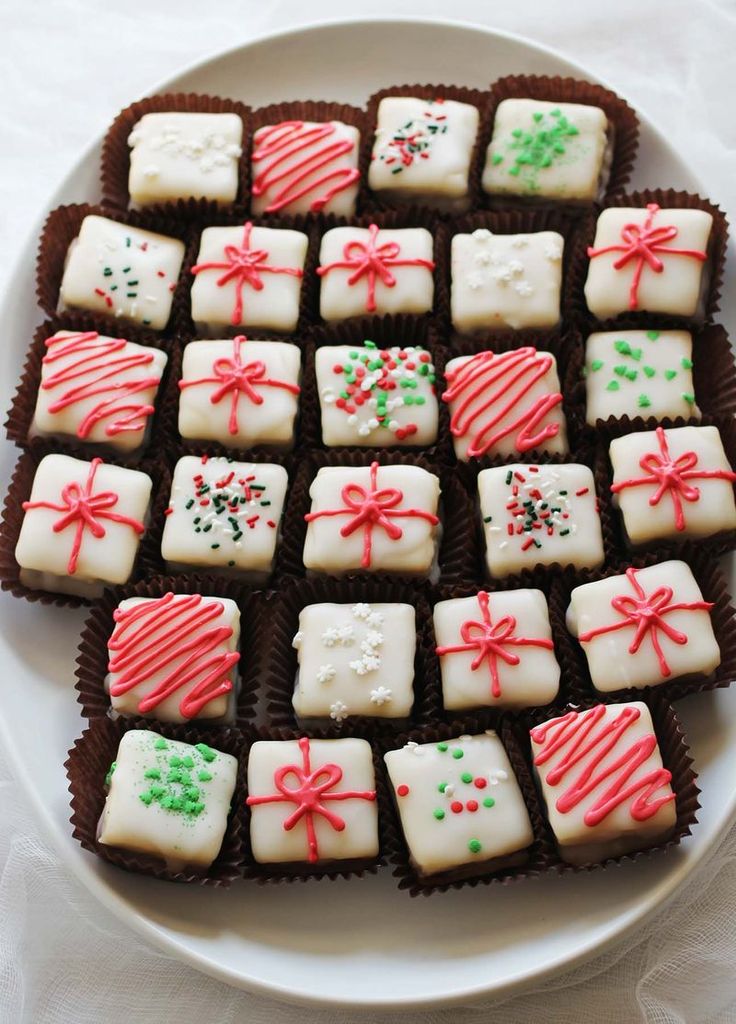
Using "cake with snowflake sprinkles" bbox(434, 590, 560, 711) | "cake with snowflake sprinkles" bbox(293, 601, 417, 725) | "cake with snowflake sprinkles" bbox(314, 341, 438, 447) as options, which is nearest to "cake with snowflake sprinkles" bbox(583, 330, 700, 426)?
"cake with snowflake sprinkles" bbox(314, 341, 438, 447)

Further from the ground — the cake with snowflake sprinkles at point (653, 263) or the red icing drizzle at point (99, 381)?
the cake with snowflake sprinkles at point (653, 263)

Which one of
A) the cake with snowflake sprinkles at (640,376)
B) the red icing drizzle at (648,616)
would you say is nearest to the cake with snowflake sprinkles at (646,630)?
the red icing drizzle at (648,616)

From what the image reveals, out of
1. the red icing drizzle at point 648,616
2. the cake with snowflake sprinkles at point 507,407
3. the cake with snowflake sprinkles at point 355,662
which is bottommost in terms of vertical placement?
the cake with snowflake sprinkles at point 355,662

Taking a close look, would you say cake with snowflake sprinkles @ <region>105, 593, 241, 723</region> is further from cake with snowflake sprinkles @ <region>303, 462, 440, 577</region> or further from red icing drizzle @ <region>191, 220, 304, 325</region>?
red icing drizzle @ <region>191, 220, 304, 325</region>

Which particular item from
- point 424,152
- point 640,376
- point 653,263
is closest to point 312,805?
point 640,376

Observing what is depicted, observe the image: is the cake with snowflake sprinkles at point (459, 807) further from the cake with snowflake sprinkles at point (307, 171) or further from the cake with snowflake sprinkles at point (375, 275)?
the cake with snowflake sprinkles at point (307, 171)

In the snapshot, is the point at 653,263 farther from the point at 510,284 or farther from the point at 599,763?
the point at 599,763
